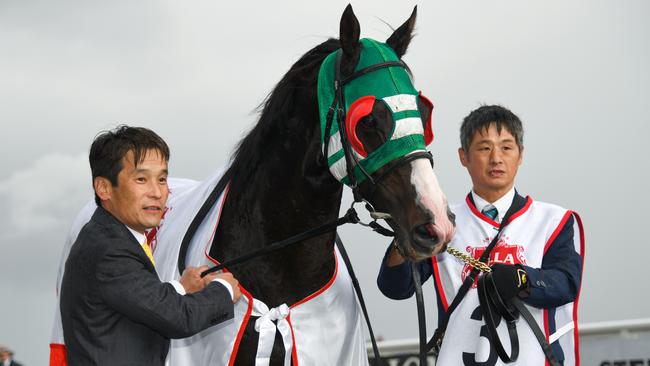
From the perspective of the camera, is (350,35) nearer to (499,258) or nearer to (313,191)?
(313,191)

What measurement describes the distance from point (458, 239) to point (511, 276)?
0.51m

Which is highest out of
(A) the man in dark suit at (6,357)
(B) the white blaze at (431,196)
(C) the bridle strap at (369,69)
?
(C) the bridle strap at (369,69)

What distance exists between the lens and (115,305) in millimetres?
2648

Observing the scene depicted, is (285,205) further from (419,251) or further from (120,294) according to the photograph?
(120,294)

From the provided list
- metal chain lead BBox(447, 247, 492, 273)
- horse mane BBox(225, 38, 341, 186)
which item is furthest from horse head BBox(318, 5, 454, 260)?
metal chain lead BBox(447, 247, 492, 273)

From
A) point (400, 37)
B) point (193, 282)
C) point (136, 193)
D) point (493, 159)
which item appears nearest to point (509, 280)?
point (493, 159)

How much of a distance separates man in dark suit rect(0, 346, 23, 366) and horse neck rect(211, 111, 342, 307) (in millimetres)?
10556

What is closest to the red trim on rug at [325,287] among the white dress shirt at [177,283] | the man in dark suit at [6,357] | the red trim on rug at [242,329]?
the red trim on rug at [242,329]

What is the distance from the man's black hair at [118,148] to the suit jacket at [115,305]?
7.3 inches

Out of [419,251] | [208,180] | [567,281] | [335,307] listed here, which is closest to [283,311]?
[335,307]

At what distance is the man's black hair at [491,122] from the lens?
408cm

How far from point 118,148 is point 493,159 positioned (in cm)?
193

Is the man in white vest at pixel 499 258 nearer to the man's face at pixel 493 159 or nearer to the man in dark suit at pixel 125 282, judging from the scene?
the man's face at pixel 493 159

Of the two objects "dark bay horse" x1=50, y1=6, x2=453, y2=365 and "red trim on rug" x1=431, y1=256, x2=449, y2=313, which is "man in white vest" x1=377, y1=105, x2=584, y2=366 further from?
"dark bay horse" x1=50, y1=6, x2=453, y2=365
